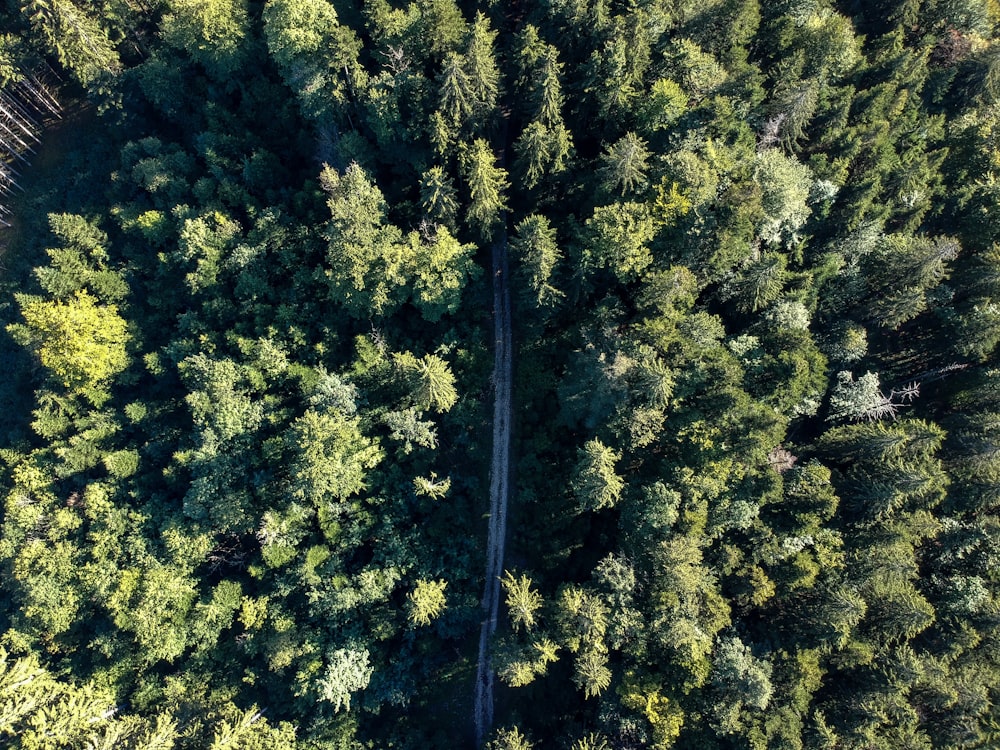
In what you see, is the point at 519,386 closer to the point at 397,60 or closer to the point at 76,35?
the point at 397,60

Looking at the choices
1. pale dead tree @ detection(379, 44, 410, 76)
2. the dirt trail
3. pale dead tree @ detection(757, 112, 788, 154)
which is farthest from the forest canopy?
pale dead tree @ detection(379, 44, 410, 76)

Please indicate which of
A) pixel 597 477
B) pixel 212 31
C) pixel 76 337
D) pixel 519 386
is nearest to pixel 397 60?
pixel 212 31

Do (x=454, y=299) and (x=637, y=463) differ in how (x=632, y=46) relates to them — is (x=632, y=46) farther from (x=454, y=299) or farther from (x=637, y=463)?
(x=637, y=463)

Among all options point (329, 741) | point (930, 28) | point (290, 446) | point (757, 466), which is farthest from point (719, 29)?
point (329, 741)

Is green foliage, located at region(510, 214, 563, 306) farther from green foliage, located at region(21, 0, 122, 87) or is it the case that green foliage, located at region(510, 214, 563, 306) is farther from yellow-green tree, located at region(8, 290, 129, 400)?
green foliage, located at region(21, 0, 122, 87)

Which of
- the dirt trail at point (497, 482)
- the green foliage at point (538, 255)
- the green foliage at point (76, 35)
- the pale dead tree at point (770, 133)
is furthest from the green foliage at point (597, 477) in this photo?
the green foliage at point (76, 35)

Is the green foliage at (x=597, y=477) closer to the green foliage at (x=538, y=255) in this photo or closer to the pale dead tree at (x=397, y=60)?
the green foliage at (x=538, y=255)
